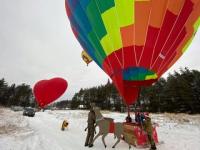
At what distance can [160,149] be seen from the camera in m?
7.35

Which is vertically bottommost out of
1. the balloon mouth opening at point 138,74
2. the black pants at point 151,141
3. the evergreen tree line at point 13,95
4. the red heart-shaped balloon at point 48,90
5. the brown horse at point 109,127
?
the black pants at point 151,141

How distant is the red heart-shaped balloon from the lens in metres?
17.7

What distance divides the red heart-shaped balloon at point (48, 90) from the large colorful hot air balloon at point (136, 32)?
31.9 feet

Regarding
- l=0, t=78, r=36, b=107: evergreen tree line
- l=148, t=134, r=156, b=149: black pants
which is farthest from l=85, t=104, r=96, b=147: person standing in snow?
l=0, t=78, r=36, b=107: evergreen tree line

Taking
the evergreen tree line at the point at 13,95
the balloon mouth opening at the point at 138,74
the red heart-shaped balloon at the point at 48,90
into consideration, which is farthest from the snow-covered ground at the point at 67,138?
the evergreen tree line at the point at 13,95

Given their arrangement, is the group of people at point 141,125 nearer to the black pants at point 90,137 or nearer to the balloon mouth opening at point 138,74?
the black pants at point 90,137

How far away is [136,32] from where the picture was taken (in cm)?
874

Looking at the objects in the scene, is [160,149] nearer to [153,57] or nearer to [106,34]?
[153,57]

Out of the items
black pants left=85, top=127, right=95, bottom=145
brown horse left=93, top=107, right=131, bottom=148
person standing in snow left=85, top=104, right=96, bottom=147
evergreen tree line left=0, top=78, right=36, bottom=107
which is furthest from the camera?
evergreen tree line left=0, top=78, right=36, bottom=107

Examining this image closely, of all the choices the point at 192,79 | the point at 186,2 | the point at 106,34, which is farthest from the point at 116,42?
the point at 192,79

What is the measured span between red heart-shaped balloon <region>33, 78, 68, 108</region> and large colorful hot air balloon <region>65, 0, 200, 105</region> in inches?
383

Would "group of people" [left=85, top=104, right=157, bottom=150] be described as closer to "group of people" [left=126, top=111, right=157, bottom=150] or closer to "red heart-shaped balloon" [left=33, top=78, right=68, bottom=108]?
"group of people" [left=126, top=111, right=157, bottom=150]

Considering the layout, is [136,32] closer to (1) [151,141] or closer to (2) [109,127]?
(2) [109,127]

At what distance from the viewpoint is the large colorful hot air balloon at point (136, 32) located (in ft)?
28.0
